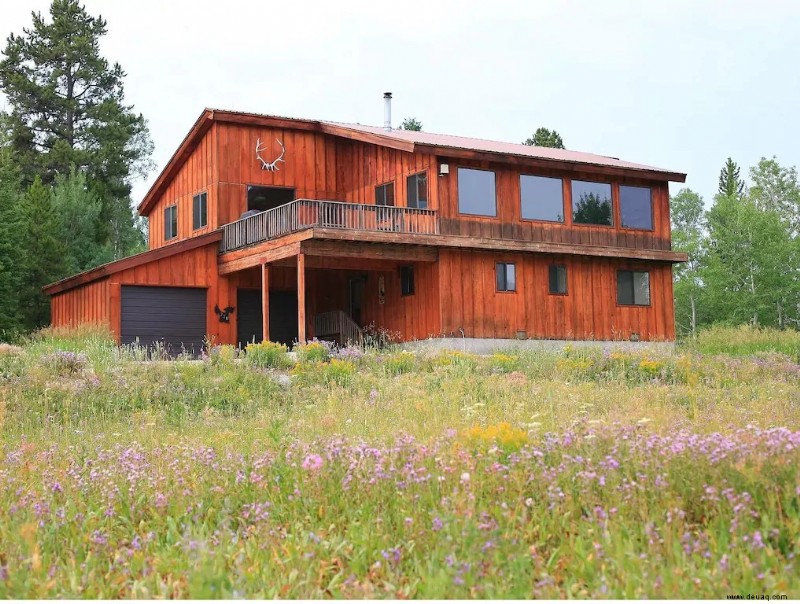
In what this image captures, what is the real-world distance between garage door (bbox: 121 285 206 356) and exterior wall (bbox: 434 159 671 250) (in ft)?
24.6

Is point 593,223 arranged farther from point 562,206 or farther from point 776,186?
point 776,186

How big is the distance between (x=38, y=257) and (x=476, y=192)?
19521 mm

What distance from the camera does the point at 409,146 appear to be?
26000mm

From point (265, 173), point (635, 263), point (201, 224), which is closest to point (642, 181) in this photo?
point (635, 263)

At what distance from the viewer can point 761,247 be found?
175ft

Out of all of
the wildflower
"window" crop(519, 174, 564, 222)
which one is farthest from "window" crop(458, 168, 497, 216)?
the wildflower

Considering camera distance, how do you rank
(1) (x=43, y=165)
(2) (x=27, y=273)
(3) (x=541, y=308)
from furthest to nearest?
(1) (x=43, y=165), (2) (x=27, y=273), (3) (x=541, y=308)

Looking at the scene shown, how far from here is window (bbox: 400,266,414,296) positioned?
27.9 metres

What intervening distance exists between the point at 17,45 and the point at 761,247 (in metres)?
40.4

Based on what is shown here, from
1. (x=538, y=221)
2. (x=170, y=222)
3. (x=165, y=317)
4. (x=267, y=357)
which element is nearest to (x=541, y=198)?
(x=538, y=221)

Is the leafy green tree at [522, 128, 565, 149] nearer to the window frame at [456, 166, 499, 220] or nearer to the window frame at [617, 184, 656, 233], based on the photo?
the window frame at [617, 184, 656, 233]

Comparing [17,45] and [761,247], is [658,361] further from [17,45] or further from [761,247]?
[17,45]

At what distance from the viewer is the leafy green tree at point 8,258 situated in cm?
3450

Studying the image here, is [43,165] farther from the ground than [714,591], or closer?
farther from the ground
